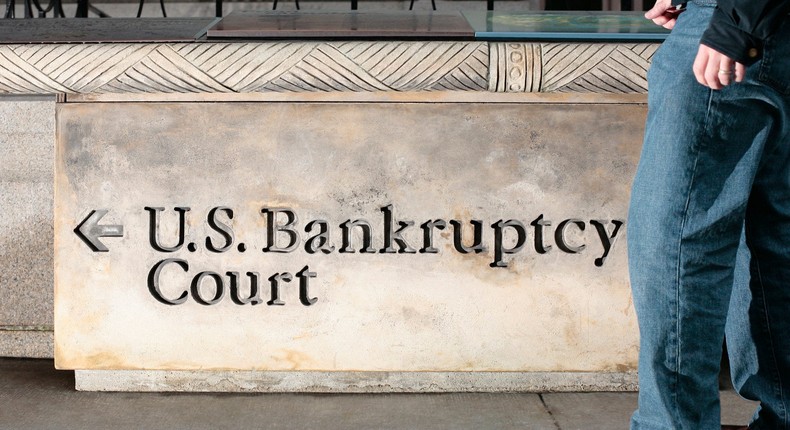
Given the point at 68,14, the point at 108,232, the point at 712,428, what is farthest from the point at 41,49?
the point at 68,14

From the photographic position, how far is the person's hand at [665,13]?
1.60 m

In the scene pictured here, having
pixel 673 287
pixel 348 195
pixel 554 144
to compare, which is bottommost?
pixel 673 287

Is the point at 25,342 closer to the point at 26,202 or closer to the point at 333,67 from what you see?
the point at 26,202

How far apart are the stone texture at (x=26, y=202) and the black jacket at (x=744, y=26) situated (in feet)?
6.09

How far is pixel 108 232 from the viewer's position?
2.15 m


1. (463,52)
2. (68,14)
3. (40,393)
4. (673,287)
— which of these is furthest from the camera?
(68,14)

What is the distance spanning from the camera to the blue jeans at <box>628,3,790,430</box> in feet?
4.61

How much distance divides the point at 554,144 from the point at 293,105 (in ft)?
2.23

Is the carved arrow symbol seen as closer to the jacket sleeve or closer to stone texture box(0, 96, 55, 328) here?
stone texture box(0, 96, 55, 328)

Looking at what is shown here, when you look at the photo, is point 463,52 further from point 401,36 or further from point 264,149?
point 264,149

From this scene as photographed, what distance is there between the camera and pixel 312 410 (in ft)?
6.97

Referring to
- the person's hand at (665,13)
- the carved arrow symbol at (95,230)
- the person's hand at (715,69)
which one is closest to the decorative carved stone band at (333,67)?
the carved arrow symbol at (95,230)

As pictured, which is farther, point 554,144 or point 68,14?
point 68,14

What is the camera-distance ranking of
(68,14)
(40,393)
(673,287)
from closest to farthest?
(673,287)
(40,393)
(68,14)
